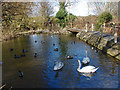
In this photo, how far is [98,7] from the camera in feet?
126

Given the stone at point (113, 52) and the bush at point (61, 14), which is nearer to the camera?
the stone at point (113, 52)

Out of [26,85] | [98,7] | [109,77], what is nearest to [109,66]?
[109,77]

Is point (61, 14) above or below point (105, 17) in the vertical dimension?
above

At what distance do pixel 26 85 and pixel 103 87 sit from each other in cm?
444

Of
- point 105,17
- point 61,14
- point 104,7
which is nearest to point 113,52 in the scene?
point 105,17

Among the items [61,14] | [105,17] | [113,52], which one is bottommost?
[113,52]

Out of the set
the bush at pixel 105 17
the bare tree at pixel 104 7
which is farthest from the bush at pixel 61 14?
the bush at pixel 105 17

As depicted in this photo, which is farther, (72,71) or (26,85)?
(72,71)

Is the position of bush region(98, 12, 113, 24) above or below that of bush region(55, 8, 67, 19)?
below

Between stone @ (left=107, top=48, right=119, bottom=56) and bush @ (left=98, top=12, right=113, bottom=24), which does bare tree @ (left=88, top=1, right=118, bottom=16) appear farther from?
stone @ (left=107, top=48, right=119, bottom=56)

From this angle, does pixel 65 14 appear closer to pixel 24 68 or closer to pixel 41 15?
pixel 41 15

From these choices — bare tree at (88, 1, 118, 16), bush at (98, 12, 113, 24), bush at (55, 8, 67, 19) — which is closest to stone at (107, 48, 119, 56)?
bush at (98, 12, 113, 24)

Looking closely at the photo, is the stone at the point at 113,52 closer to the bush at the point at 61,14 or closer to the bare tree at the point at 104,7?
the bare tree at the point at 104,7

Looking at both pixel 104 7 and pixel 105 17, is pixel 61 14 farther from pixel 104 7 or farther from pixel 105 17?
pixel 105 17
